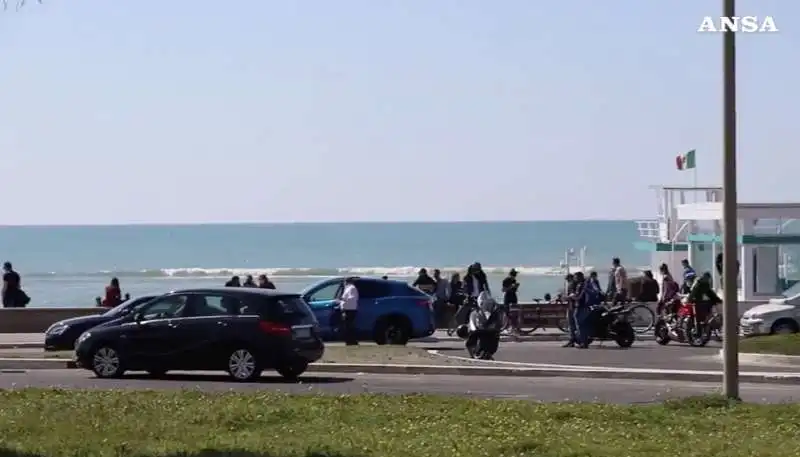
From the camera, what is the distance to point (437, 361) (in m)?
24.0

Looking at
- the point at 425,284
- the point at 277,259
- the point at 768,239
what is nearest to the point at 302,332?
the point at 425,284

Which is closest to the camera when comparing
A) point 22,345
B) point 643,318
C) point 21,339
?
point 22,345

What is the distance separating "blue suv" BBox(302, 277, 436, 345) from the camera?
1155 inches

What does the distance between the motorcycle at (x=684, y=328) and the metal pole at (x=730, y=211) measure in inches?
559

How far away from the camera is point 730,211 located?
596 inches

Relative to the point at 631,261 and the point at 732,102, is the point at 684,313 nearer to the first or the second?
the point at 732,102

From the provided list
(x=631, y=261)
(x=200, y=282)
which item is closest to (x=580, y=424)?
(x=200, y=282)

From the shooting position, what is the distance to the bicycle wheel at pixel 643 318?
33000 mm

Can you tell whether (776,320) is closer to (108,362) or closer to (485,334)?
(485,334)

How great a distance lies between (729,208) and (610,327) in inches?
562

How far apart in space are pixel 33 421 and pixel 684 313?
61.2 feet

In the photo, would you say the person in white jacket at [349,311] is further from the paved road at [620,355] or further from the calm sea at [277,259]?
the calm sea at [277,259]

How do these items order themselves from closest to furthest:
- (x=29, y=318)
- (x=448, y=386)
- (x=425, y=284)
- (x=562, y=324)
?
(x=448, y=386), (x=562, y=324), (x=29, y=318), (x=425, y=284)

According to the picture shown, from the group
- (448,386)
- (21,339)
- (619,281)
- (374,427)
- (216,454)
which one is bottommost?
(216,454)
